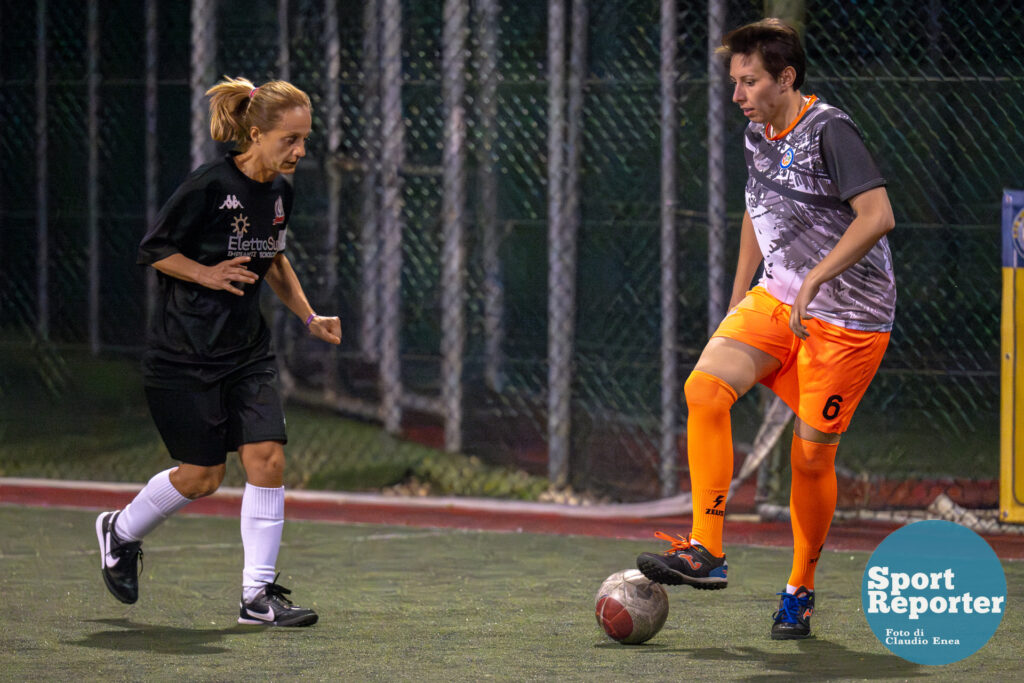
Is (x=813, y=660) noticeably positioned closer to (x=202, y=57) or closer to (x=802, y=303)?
(x=802, y=303)

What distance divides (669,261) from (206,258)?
10.9 feet

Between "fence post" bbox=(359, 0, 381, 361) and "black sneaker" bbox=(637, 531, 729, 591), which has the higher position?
"fence post" bbox=(359, 0, 381, 361)

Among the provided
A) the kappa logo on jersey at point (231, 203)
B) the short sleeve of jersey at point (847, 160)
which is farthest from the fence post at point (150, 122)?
the short sleeve of jersey at point (847, 160)

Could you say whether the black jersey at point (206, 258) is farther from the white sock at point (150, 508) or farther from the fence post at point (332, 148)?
the fence post at point (332, 148)

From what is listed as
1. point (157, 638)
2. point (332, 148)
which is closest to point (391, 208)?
point (332, 148)

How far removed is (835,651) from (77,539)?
3822 mm

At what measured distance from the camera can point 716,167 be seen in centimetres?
815

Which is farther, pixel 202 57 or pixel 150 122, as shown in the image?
pixel 150 122

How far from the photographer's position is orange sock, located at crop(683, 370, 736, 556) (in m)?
5.06

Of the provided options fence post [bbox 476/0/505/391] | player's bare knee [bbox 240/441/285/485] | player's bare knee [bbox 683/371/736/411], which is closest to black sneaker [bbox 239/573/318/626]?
player's bare knee [bbox 240/441/285/485]

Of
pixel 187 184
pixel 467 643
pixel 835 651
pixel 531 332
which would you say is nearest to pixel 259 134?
pixel 187 184

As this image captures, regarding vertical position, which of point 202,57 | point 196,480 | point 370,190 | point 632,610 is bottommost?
point 632,610

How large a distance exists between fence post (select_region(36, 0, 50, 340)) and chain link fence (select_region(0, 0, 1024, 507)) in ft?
0.07

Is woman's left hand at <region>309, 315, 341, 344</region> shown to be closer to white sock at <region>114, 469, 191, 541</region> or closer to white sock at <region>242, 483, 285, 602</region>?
white sock at <region>242, 483, 285, 602</region>
